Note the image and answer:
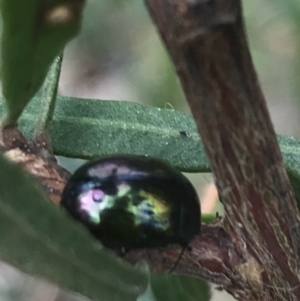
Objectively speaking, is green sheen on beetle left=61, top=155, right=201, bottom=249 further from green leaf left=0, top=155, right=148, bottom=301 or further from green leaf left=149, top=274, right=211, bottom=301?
green leaf left=149, top=274, right=211, bottom=301

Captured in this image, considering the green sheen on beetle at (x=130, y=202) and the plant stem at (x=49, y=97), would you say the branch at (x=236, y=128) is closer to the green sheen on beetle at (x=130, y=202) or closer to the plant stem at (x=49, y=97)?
the green sheen on beetle at (x=130, y=202)

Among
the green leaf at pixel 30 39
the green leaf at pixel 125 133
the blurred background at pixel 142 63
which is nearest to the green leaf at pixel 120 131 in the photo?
the green leaf at pixel 125 133

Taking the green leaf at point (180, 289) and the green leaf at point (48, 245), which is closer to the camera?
the green leaf at point (48, 245)

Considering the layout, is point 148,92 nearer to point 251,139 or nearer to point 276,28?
point 276,28

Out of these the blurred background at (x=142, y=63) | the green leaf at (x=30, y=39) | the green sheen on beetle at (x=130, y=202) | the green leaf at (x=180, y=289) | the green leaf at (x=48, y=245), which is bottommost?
the blurred background at (x=142, y=63)

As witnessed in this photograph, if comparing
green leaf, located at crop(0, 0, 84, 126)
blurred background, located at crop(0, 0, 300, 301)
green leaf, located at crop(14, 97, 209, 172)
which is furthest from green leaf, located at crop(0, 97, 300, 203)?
blurred background, located at crop(0, 0, 300, 301)

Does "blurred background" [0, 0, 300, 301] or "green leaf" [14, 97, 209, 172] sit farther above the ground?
"green leaf" [14, 97, 209, 172]
